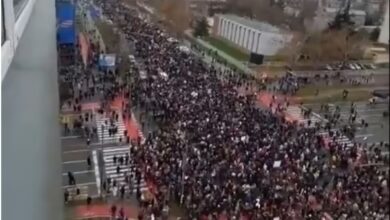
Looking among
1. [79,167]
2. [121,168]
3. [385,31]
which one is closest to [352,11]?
[385,31]

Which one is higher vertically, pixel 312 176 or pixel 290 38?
pixel 290 38

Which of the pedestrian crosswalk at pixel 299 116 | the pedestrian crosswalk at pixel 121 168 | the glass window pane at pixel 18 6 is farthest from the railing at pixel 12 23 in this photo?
the pedestrian crosswalk at pixel 299 116

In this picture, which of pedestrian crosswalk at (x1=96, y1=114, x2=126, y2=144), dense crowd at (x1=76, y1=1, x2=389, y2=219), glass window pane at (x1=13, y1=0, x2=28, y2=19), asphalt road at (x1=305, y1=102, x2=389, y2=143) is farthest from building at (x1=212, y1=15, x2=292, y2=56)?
glass window pane at (x1=13, y1=0, x2=28, y2=19)

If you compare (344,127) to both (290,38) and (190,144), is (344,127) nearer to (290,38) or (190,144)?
(290,38)

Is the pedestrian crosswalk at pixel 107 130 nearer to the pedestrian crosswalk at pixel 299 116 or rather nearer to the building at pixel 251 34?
the building at pixel 251 34

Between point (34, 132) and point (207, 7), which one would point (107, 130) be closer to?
point (207, 7)

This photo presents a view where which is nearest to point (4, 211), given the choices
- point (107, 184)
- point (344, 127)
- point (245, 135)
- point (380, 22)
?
point (107, 184)
